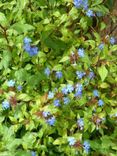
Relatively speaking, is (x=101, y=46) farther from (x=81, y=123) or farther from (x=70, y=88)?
(x=81, y=123)

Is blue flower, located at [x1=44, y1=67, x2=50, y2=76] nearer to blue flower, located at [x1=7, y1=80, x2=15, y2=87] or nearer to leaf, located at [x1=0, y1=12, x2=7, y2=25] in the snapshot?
blue flower, located at [x1=7, y1=80, x2=15, y2=87]

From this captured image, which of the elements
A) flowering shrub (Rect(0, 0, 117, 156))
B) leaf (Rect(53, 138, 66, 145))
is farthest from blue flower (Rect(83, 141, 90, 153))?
leaf (Rect(53, 138, 66, 145))

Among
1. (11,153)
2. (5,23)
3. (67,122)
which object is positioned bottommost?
(11,153)

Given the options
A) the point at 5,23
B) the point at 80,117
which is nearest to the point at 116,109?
the point at 80,117

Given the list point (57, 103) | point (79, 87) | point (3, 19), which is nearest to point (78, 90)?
point (79, 87)

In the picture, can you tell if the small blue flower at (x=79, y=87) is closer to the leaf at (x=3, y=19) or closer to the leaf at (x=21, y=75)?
the leaf at (x=21, y=75)

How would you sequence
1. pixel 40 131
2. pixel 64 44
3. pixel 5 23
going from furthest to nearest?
pixel 64 44 → pixel 40 131 → pixel 5 23

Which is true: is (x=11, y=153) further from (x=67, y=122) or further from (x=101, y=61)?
(x=101, y=61)
